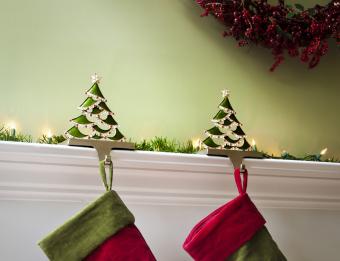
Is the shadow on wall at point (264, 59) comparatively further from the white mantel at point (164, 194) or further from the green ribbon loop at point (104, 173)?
the green ribbon loop at point (104, 173)

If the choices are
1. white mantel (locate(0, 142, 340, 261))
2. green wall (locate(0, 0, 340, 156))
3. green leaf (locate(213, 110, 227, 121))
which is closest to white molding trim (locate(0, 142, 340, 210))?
white mantel (locate(0, 142, 340, 261))

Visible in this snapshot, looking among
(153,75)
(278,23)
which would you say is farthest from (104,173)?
(278,23)

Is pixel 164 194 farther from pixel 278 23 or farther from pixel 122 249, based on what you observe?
pixel 278 23

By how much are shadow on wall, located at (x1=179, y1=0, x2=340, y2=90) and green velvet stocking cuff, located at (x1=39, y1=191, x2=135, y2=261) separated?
0.76 metres

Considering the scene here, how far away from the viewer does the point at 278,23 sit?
1384 millimetres

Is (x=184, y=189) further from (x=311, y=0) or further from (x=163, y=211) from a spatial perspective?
(x=311, y=0)

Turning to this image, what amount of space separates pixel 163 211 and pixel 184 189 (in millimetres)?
86

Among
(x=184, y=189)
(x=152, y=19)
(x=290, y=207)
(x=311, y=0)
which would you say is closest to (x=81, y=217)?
(x=184, y=189)

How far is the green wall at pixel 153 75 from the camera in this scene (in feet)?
4.01

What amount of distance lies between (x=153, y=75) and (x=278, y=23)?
1.48 ft

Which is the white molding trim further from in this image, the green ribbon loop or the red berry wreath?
the red berry wreath

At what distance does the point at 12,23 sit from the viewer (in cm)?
123

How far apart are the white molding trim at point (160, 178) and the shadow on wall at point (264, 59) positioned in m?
0.48

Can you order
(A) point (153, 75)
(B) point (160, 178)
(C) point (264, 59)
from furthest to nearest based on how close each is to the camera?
(C) point (264, 59) < (A) point (153, 75) < (B) point (160, 178)
